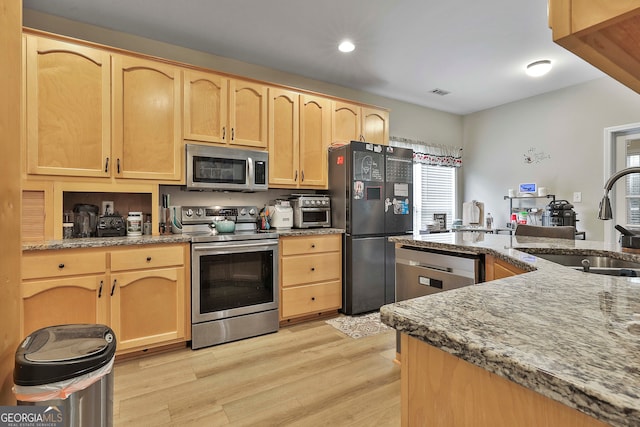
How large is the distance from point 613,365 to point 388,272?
312 centimetres

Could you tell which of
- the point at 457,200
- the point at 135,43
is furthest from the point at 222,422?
the point at 457,200

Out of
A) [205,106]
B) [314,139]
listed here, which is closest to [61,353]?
[205,106]

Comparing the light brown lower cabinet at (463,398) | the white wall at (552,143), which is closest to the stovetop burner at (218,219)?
the light brown lower cabinet at (463,398)

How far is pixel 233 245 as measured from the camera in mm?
2670

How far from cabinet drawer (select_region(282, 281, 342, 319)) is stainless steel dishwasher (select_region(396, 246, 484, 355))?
1.04 m

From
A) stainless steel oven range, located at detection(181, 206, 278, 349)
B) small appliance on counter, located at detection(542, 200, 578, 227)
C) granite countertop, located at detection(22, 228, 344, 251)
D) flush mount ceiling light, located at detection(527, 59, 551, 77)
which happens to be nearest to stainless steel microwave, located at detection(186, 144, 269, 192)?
stainless steel oven range, located at detection(181, 206, 278, 349)

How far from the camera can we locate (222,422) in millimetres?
1687

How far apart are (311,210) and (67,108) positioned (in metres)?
2.16

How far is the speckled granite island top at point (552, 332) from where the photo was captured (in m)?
0.39

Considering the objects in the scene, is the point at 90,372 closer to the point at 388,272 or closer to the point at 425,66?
the point at 388,272

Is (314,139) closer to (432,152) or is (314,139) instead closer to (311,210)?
(311,210)

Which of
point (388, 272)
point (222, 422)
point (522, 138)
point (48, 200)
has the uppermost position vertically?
point (522, 138)

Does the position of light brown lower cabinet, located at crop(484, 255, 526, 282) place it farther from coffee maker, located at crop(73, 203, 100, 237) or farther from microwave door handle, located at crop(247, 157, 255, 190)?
coffee maker, located at crop(73, 203, 100, 237)

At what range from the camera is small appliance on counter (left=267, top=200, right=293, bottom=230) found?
3.29 meters
